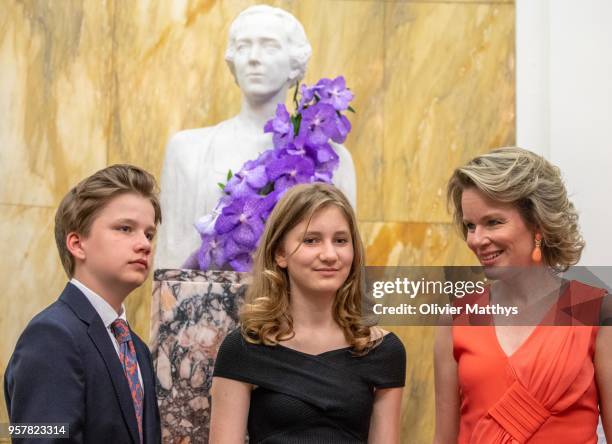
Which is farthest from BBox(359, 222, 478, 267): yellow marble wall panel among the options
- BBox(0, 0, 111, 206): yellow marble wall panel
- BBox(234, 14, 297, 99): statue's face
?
BBox(0, 0, 111, 206): yellow marble wall panel

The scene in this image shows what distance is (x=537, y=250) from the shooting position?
10.0ft

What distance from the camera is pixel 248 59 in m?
5.27

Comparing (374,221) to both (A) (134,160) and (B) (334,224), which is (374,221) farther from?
(B) (334,224)

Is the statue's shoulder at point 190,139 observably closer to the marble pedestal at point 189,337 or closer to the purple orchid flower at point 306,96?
the purple orchid flower at point 306,96

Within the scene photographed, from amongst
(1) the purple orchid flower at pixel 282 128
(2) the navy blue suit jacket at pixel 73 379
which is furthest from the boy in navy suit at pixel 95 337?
(1) the purple orchid flower at pixel 282 128

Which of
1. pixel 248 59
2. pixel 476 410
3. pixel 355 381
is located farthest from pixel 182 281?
pixel 248 59

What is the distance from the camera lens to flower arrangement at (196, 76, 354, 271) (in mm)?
3727

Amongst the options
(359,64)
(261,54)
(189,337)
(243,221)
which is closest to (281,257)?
(189,337)

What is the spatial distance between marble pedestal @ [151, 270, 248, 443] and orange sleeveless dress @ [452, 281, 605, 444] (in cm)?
85

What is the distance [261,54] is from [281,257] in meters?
2.40

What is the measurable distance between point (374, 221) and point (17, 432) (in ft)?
13.2

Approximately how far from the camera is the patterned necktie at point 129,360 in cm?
287

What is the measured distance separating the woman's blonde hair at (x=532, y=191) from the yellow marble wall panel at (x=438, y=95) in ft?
10.8

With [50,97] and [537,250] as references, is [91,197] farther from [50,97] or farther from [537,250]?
[50,97]
